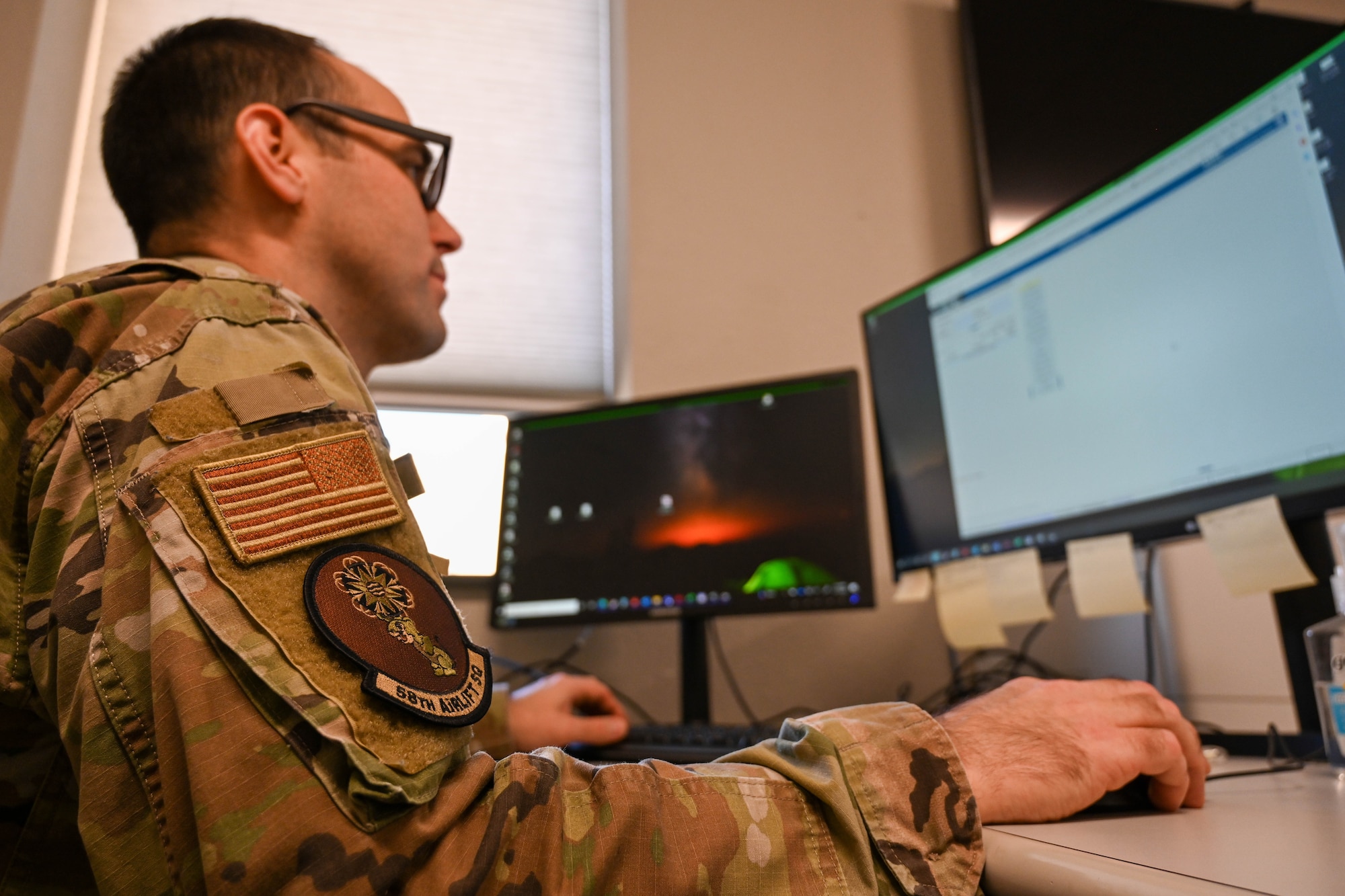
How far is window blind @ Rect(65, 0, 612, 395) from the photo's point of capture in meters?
1.69

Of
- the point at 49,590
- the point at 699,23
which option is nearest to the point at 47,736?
the point at 49,590

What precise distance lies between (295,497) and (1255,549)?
2.66ft

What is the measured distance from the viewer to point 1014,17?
181 cm

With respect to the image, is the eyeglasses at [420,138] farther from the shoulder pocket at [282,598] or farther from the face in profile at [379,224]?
the shoulder pocket at [282,598]

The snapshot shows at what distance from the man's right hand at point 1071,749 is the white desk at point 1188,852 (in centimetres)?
1

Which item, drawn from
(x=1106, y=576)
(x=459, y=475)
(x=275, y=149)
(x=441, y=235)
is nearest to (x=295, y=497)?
(x=275, y=149)

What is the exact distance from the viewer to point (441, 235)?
1144mm

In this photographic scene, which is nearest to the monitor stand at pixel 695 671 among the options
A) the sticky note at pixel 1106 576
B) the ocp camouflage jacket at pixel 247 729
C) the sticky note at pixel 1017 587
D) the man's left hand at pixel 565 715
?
the man's left hand at pixel 565 715

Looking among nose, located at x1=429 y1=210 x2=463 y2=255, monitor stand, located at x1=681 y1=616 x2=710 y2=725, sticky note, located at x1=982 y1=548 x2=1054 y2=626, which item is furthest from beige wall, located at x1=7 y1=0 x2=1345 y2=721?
nose, located at x1=429 y1=210 x2=463 y2=255

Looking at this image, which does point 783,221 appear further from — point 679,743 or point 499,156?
point 679,743

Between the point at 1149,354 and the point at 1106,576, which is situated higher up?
the point at 1149,354

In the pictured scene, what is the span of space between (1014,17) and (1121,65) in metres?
0.23

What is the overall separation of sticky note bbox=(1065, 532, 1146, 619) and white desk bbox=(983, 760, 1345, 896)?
13.2 inches

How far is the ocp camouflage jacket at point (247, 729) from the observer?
0.42 metres
